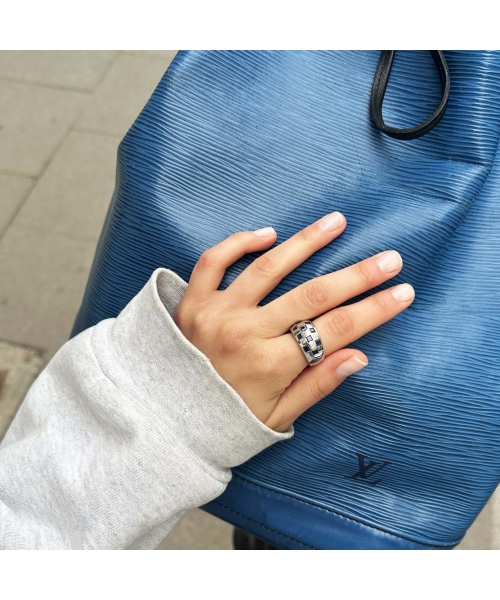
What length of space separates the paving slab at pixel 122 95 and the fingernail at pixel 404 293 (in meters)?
1.47

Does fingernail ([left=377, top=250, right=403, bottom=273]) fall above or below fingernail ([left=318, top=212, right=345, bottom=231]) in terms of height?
below

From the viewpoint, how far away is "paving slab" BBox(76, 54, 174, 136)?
73.0 inches

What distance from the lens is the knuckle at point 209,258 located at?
615 millimetres

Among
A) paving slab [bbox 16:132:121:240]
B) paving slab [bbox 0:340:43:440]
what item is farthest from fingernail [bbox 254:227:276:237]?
paving slab [bbox 16:132:121:240]

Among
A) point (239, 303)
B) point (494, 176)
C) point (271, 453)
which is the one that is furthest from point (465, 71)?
point (271, 453)

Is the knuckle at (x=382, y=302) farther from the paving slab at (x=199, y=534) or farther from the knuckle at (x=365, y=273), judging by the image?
the paving slab at (x=199, y=534)

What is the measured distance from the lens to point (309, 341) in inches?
23.9

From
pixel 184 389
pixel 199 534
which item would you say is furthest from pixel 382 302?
pixel 199 534

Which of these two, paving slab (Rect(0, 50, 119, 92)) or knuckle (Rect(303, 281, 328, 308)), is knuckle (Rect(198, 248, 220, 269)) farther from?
paving slab (Rect(0, 50, 119, 92))

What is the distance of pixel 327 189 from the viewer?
60 centimetres

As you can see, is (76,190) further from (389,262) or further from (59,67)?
(389,262)

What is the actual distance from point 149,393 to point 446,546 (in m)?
0.39

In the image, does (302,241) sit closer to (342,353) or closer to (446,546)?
(342,353)

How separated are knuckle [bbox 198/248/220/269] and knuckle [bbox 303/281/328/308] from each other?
0.34ft
